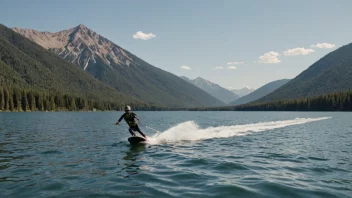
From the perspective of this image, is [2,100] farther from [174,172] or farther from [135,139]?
[174,172]

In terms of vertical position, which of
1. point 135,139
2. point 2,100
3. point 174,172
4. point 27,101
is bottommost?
point 174,172

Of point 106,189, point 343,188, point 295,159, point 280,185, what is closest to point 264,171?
point 280,185

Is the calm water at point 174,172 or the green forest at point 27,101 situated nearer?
the calm water at point 174,172

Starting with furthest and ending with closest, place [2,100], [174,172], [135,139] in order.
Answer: [2,100] → [135,139] → [174,172]

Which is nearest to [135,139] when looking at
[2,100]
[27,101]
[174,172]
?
[174,172]

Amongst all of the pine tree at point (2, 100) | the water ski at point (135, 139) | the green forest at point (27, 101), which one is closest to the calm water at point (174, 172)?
the water ski at point (135, 139)

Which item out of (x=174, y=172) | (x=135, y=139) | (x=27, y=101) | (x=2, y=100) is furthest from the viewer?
(x=27, y=101)

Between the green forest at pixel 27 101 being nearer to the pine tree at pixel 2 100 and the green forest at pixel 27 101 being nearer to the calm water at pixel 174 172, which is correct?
the pine tree at pixel 2 100

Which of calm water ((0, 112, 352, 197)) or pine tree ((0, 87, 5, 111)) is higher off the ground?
pine tree ((0, 87, 5, 111))

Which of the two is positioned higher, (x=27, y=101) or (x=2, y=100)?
(x=2, y=100)

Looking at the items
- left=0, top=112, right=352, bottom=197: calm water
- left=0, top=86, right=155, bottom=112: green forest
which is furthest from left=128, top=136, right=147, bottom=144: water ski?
left=0, top=86, right=155, bottom=112: green forest

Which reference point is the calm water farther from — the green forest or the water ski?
the green forest

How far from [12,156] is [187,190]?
617 inches

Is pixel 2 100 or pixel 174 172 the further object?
pixel 2 100
